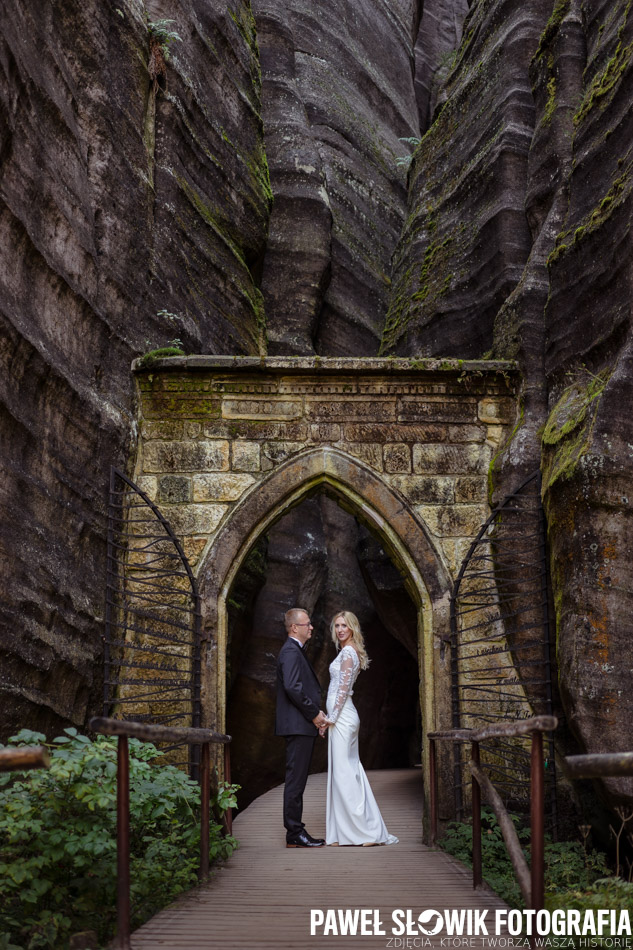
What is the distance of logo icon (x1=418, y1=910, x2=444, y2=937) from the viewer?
12.2ft

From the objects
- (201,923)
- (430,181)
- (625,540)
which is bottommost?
(201,923)

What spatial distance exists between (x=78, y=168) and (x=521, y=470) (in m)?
3.98

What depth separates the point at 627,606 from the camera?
235 inches

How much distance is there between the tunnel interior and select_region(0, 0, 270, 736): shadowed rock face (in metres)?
3.06

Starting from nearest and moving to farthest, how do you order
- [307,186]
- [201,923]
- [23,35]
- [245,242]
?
Result: [201,923] < [23,35] < [245,242] < [307,186]

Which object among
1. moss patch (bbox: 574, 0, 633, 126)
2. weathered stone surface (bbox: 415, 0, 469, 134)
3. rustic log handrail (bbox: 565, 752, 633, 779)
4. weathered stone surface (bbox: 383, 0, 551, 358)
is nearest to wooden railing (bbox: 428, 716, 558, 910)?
rustic log handrail (bbox: 565, 752, 633, 779)

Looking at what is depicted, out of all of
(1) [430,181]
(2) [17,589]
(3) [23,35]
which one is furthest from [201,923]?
(1) [430,181]

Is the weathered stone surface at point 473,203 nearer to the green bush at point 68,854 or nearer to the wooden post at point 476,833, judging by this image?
the wooden post at point 476,833

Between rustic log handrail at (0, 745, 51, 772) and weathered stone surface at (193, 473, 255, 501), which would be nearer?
rustic log handrail at (0, 745, 51, 772)

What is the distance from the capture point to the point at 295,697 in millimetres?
6410

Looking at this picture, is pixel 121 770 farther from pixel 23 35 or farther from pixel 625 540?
pixel 23 35

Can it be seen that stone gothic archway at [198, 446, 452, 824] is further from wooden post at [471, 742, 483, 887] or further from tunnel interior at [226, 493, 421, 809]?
tunnel interior at [226, 493, 421, 809]

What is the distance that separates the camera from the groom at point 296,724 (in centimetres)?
634

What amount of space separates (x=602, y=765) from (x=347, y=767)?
3907mm
